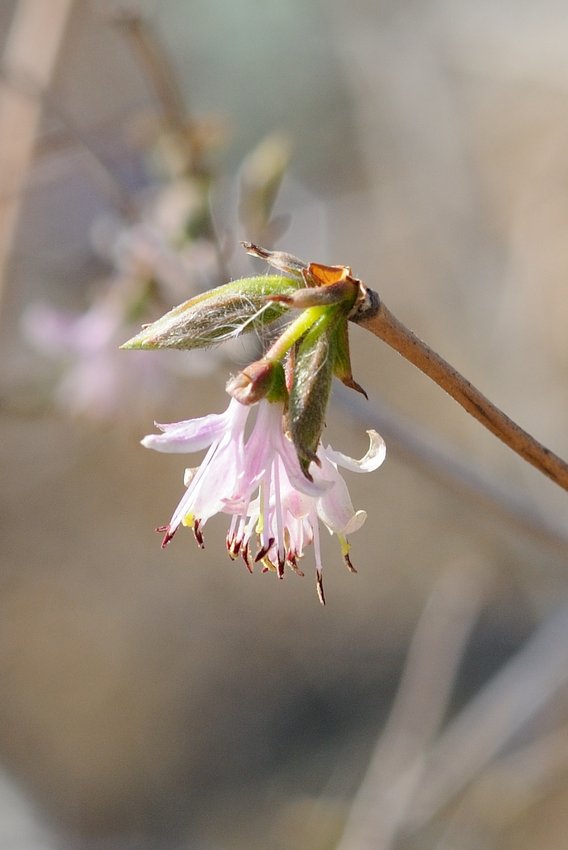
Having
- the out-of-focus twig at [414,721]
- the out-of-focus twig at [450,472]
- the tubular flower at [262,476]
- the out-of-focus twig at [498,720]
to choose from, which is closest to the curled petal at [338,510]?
the tubular flower at [262,476]

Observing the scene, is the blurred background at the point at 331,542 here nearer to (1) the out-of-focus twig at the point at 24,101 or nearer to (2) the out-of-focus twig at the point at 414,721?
(2) the out-of-focus twig at the point at 414,721

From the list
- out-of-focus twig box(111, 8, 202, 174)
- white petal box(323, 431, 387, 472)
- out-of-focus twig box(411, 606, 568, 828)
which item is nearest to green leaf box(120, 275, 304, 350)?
white petal box(323, 431, 387, 472)

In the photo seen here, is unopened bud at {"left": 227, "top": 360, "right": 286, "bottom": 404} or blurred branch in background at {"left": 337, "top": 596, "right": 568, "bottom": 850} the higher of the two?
blurred branch in background at {"left": 337, "top": 596, "right": 568, "bottom": 850}

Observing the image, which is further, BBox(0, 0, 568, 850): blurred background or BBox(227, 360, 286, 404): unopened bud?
BBox(0, 0, 568, 850): blurred background

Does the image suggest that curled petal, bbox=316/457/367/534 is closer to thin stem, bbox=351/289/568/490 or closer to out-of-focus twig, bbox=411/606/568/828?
thin stem, bbox=351/289/568/490

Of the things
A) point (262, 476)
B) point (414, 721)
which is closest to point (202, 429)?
point (262, 476)
